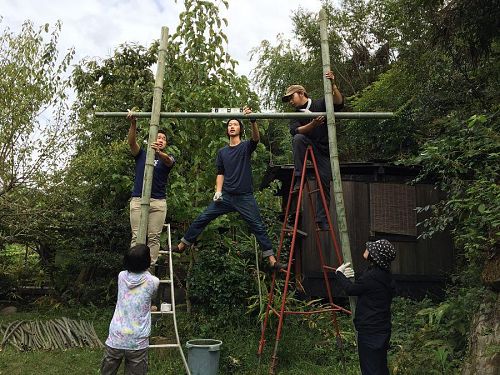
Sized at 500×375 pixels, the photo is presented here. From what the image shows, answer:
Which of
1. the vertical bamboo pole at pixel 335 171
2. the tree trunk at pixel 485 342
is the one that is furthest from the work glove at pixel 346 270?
the tree trunk at pixel 485 342

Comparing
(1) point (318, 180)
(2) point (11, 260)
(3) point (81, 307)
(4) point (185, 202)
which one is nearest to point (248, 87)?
(4) point (185, 202)

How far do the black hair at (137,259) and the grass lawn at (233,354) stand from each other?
2.53 meters

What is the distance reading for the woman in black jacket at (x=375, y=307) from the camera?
3842 millimetres

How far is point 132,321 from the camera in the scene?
349 centimetres

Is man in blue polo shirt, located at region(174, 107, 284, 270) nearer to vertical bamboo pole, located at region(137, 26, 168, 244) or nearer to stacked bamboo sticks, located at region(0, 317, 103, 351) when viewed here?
vertical bamboo pole, located at region(137, 26, 168, 244)

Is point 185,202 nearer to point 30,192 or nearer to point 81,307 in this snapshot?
point 30,192

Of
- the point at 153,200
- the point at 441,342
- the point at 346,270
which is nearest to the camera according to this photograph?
the point at 346,270

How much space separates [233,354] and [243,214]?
2.22m

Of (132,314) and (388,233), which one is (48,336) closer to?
(132,314)

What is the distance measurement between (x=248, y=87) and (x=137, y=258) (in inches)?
182

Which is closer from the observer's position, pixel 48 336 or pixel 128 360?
A: pixel 128 360

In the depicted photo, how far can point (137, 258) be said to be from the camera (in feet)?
11.6

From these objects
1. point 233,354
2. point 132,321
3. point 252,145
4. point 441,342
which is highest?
point 252,145

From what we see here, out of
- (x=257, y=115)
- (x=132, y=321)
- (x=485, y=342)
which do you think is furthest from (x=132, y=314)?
(x=485, y=342)
